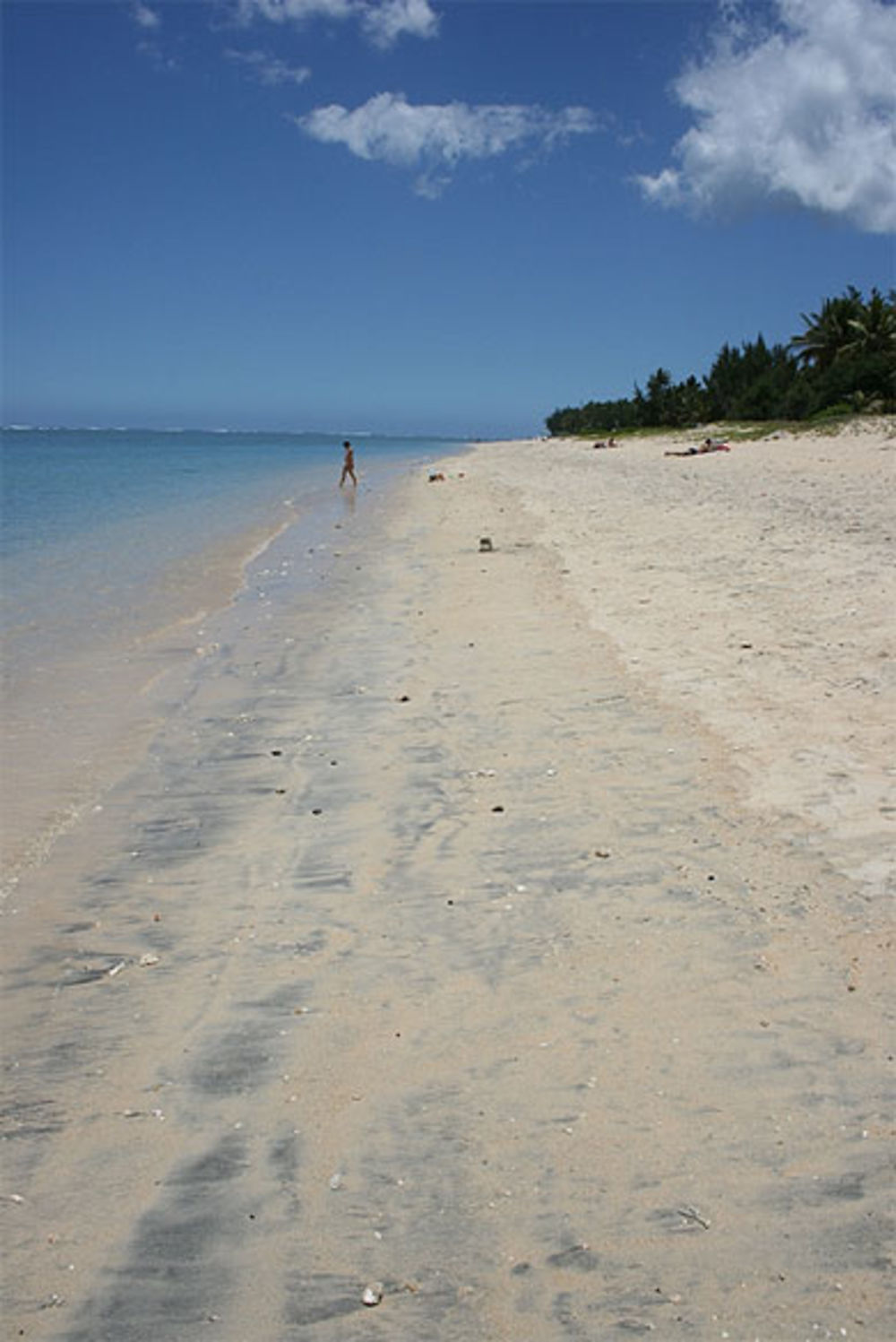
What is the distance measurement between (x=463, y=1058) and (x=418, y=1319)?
1059 millimetres

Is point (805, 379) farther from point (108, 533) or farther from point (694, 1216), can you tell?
point (694, 1216)

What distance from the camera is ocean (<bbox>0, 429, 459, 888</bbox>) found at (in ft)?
22.4

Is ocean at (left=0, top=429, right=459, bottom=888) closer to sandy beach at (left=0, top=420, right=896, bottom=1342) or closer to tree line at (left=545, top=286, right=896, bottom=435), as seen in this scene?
sandy beach at (left=0, top=420, right=896, bottom=1342)

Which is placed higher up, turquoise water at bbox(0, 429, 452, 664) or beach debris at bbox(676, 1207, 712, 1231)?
turquoise water at bbox(0, 429, 452, 664)

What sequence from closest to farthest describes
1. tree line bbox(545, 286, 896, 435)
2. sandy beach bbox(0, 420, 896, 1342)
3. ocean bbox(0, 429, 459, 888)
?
sandy beach bbox(0, 420, 896, 1342) → ocean bbox(0, 429, 459, 888) → tree line bbox(545, 286, 896, 435)

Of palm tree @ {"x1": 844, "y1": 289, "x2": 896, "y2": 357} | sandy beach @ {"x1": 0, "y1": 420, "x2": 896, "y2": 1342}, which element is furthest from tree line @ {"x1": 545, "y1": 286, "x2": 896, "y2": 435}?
sandy beach @ {"x1": 0, "y1": 420, "x2": 896, "y2": 1342}

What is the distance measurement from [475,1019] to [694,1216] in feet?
3.86

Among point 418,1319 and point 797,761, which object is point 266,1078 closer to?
point 418,1319

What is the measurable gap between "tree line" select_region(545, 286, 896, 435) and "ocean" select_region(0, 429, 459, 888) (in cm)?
2599

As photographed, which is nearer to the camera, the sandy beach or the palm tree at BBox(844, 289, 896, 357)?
the sandy beach

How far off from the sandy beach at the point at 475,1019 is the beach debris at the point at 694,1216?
0.03m

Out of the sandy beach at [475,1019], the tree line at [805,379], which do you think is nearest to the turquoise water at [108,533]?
the sandy beach at [475,1019]

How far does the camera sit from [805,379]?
185 feet

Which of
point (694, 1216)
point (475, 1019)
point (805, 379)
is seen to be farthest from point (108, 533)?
point (805, 379)
